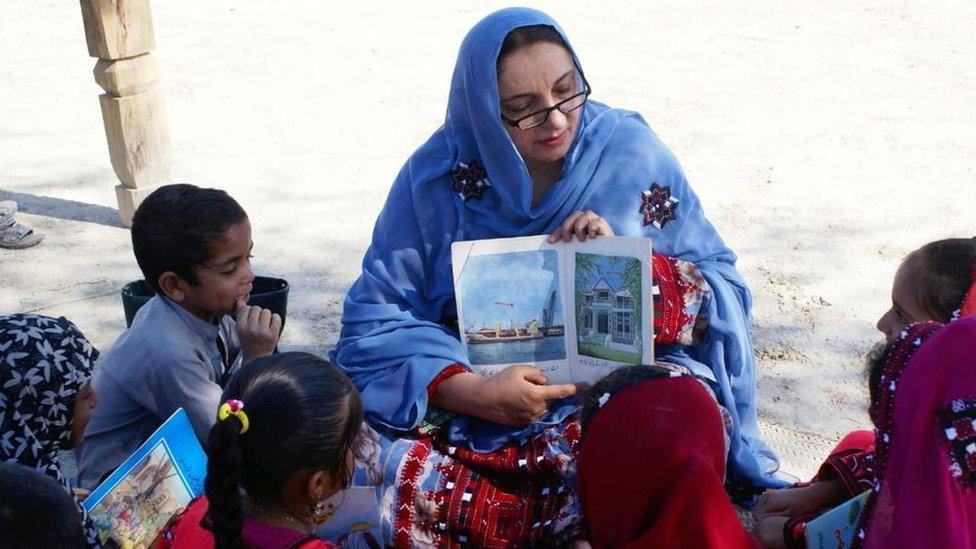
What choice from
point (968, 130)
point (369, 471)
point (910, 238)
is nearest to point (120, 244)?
point (369, 471)

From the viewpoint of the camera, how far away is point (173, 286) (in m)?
3.13

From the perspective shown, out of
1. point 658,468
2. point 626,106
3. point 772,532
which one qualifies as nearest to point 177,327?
point 658,468

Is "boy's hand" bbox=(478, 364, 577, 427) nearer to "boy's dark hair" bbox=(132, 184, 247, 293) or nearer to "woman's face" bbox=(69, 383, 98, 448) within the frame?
"boy's dark hair" bbox=(132, 184, 247, 293)

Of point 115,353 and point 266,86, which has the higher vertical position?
point 115,353

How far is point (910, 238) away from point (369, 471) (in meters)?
3.56

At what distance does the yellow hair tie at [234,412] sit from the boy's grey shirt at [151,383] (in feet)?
3.12

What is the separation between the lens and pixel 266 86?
27.5 ft

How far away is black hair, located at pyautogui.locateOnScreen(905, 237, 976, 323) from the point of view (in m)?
2.66

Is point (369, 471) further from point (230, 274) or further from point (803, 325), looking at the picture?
point (803, 325)

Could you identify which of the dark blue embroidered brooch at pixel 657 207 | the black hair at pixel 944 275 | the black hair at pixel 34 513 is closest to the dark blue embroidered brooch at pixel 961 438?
the black hair at pixel 944 275

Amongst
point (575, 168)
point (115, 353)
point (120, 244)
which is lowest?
point (120, 244)

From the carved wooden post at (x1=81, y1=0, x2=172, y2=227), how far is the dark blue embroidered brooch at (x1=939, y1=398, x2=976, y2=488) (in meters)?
4.51

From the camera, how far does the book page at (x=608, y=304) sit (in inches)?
120

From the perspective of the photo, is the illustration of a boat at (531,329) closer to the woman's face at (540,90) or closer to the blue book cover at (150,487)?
the woman's face at (540,90)
